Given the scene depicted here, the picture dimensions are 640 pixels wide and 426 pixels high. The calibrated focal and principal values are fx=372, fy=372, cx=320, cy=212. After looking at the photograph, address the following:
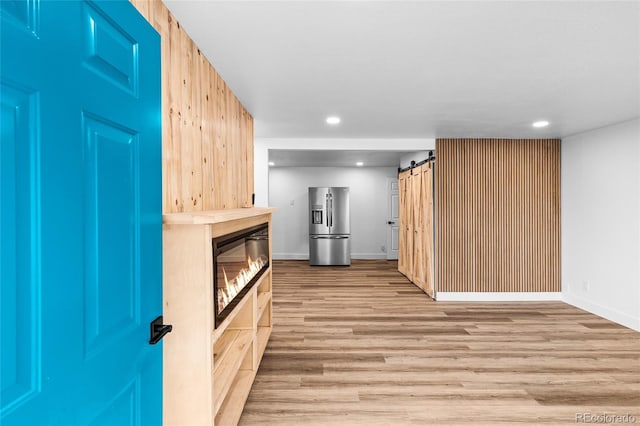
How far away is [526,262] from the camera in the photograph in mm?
5434

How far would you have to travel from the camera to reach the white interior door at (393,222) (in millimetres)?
9164

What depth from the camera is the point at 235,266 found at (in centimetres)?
234

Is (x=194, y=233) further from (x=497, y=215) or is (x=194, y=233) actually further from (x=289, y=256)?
(x=289, y=256)

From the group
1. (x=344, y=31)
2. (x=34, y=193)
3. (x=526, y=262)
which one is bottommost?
(x=526, y=262)

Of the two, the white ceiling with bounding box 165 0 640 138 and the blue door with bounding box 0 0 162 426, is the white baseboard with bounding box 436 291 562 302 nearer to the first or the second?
the white ceiling with bounding box 165 0 640 138

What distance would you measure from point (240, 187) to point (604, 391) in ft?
10.8

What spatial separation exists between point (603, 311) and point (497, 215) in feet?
5.60

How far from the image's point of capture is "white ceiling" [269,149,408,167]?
6.91 metres

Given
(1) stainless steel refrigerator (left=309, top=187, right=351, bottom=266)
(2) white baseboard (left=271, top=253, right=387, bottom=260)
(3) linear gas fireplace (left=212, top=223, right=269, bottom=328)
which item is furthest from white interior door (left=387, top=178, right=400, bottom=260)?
(3) linear gas fireplace (left=212, top=223, right=269, bottom=328)

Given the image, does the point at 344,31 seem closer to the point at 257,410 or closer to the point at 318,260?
the point at 257,410

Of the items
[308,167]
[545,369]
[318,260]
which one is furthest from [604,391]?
[308,167]

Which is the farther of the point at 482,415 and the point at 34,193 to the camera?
the point at 482,415

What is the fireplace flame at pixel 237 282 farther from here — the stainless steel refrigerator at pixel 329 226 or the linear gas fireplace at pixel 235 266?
the stainless steel refrigerator at pixel 329 226

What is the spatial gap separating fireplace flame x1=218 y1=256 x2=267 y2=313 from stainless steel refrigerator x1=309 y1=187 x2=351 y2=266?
522cm
